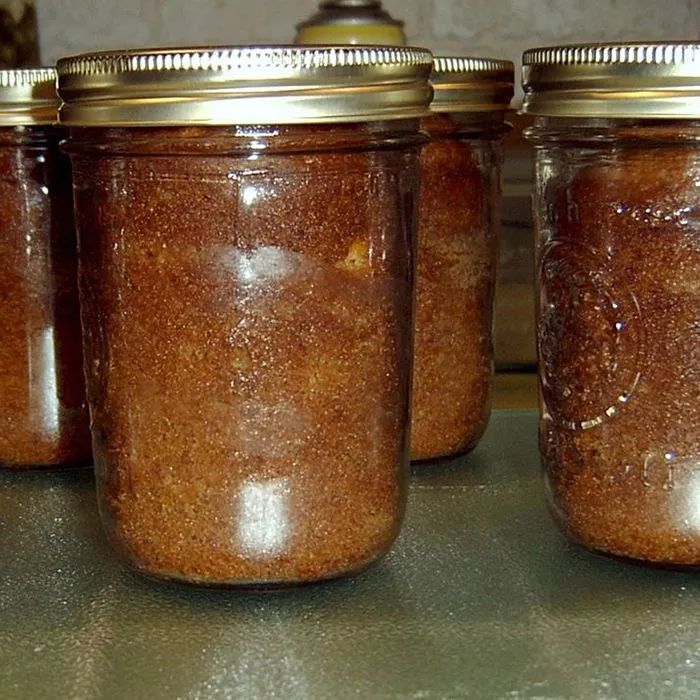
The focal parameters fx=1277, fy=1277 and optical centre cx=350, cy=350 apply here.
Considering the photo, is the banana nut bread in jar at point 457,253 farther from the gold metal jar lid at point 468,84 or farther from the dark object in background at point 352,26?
the dark object in background at point 352,26

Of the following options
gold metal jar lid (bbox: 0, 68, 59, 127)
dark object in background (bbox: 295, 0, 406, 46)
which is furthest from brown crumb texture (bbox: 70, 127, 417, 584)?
dark object in background (bbox: 295, 0, 406, 46)

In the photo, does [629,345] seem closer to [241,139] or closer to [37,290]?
[241,139]

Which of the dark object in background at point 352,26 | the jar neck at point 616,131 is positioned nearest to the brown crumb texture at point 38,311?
the jar neck at point 616,131

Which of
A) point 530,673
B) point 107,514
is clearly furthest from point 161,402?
point 530,673

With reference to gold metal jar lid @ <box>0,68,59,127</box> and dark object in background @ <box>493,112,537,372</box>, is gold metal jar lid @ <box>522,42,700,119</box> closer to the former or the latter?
gold metal jar lid @ <box>0,68,59,127</box>

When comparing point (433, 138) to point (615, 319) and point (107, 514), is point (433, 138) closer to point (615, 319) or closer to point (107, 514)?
point (615, 319)

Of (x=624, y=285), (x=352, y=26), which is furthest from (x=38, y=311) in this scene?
(x=352, y=26)
